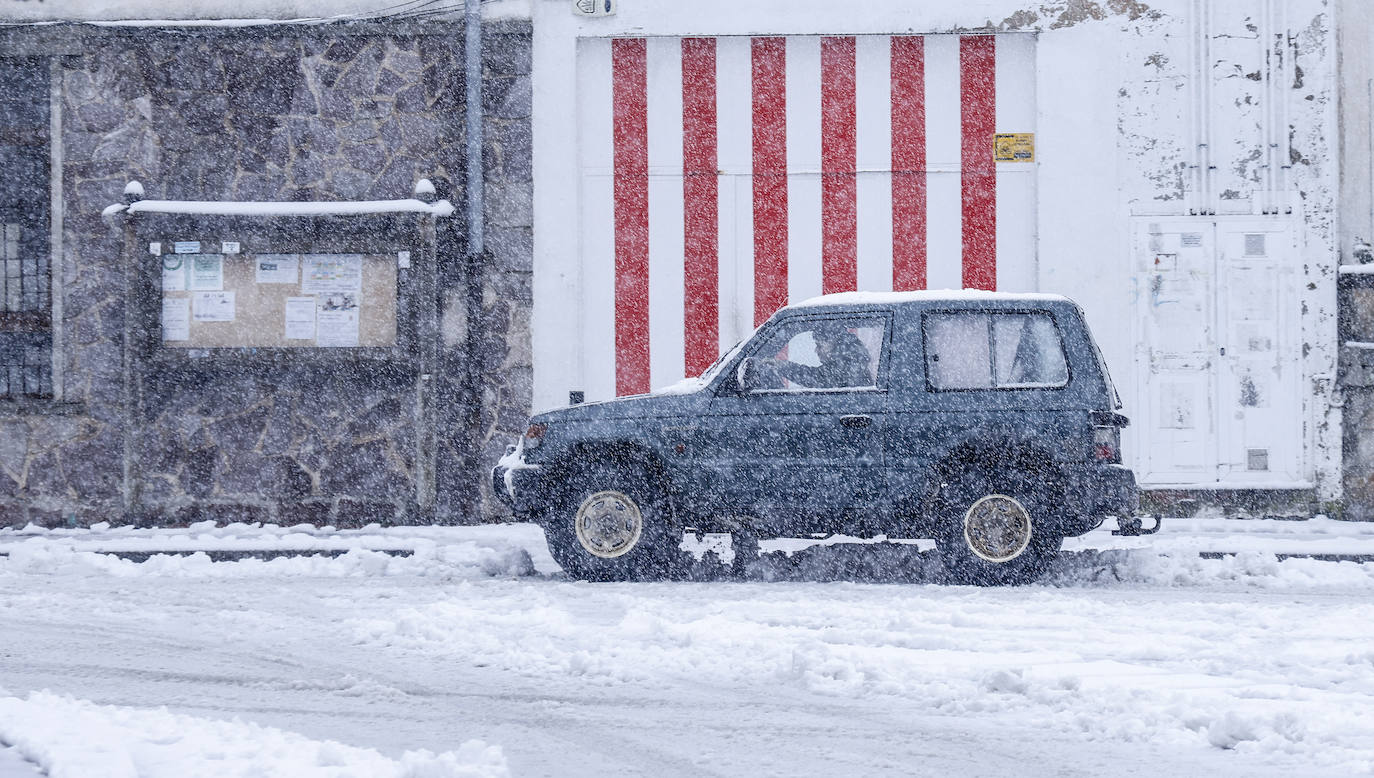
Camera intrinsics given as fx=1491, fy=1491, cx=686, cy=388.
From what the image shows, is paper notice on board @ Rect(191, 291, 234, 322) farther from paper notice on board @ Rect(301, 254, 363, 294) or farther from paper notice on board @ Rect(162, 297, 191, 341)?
paper notice on board @ Rect(301, 254, 363, 294)

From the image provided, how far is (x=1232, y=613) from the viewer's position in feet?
25.6

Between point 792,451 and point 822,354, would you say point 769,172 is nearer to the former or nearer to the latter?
point 822,354

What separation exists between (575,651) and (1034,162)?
27.3 ft

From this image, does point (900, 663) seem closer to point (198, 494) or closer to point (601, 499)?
point (601, 499)

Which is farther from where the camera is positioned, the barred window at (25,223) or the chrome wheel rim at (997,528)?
the barred window at (25,223)

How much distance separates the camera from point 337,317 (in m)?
13.3

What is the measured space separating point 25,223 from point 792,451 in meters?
8.16

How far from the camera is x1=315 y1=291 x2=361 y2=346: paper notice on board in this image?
43.5 feet

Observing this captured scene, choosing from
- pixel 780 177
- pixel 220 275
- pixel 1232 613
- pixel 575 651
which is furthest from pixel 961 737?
pixel 220 275

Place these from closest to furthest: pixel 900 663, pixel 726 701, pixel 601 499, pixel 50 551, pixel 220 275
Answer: pixel 726 701, pixel 900 663, pixel 601 499, pixel 50 551, pixel 220 275

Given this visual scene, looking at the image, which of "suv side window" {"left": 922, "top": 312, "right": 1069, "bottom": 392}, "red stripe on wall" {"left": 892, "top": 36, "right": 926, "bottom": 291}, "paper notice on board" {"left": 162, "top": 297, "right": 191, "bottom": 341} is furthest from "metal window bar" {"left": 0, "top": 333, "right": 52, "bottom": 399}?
"suv side window" {"left": 922, "top": 312, "right": 1069, "bottom": 392}

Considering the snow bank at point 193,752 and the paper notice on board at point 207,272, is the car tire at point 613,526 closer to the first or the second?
the snow bank at point 193,752

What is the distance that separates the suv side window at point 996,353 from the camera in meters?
9.38

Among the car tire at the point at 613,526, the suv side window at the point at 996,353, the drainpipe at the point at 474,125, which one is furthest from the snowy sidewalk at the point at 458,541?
the drainpipe at the point at 474,125
